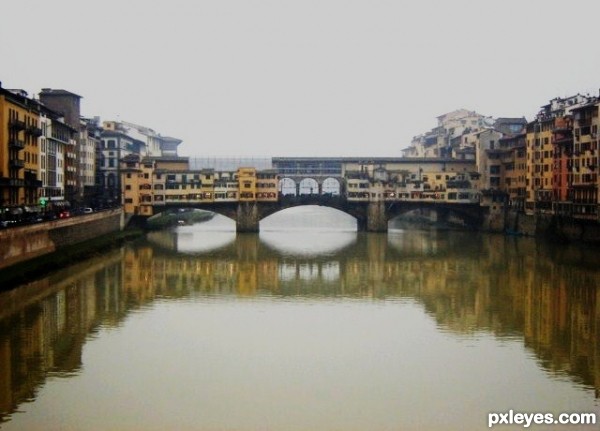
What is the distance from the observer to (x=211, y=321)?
26297mm

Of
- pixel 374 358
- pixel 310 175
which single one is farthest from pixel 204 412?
pixel 310 175

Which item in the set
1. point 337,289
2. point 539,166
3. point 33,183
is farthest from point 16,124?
point 539,166

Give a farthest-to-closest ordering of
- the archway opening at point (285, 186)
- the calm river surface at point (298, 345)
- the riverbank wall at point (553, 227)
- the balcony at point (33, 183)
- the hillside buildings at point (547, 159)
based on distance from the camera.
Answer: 1. the archway opening at point (285, 186)
2. the hillside buildings at point (547, 159)
3. the riverbank wall at point (553, 227)
4. the balcony at point (33, 183)
5. the calm river surface at point (298, 345)

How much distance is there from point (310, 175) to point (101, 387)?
5675 centimetres

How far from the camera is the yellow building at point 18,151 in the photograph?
40156mm

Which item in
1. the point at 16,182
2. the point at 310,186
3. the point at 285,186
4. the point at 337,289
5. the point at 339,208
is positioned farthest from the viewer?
the point at 285,186

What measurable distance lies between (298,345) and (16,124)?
25.4m

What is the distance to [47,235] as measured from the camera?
37.2 m

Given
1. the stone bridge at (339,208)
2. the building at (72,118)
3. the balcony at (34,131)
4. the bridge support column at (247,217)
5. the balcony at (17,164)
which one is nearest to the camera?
the balcony at (17,164)

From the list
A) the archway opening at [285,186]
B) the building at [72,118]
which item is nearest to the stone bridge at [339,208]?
the archway opening at [285,186]

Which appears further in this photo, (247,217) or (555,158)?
(247,217)

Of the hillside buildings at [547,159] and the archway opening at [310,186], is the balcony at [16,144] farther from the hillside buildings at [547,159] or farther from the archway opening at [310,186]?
the archway opening at [310,186]

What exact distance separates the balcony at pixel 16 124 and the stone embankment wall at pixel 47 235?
18.4ft

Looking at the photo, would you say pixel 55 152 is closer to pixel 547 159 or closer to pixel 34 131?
pixel 34 131
